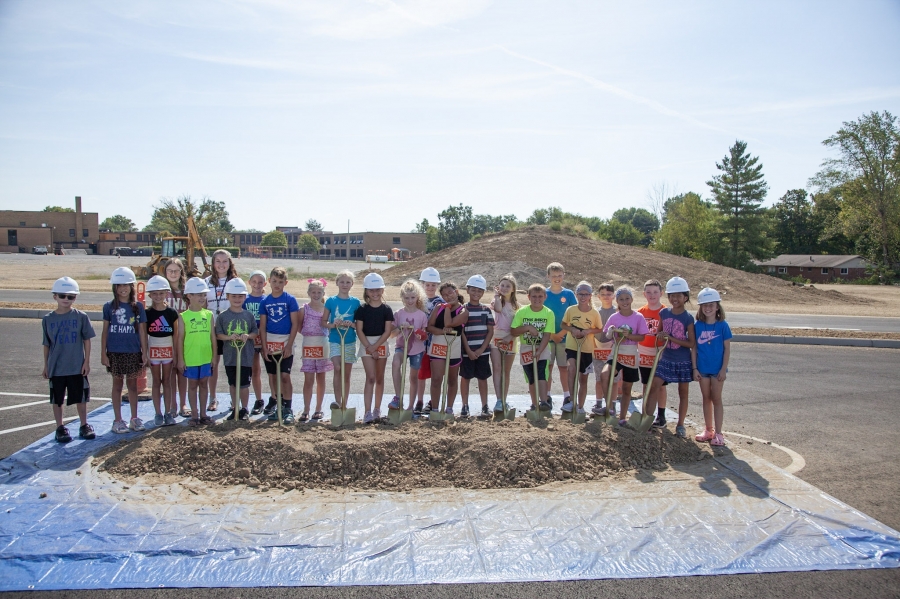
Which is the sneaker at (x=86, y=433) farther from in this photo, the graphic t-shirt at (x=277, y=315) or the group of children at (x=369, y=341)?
the graphic t-shirt at (x=277, y=315)

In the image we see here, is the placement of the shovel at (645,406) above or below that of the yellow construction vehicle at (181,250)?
below

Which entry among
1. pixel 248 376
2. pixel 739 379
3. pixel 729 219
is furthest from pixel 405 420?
pixel 729 219

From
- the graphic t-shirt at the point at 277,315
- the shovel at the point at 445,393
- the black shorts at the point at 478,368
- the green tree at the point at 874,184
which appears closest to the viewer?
the shovel at the point at 445,393

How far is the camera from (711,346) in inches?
243

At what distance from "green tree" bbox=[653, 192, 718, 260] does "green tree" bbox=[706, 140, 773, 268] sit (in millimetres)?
1455

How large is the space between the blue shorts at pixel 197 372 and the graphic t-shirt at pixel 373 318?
65.9 inches

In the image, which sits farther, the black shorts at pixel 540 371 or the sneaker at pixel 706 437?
the black shorts at pixel 540 371

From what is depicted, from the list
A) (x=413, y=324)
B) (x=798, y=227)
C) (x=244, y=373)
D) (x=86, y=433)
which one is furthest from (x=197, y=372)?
(x=798, y=227)

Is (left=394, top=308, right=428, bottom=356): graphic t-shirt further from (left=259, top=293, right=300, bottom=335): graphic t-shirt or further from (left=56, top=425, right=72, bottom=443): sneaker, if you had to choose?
(left=56, top=425, right=72, bottom=443): sneaker

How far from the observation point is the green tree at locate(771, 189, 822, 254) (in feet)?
235

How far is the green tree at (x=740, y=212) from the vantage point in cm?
5097

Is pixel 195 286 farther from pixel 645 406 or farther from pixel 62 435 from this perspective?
pixel 645 406

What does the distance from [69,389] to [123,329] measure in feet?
2.45

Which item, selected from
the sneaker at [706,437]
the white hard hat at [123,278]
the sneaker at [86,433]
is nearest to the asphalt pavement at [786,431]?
the sneaker at [706,437]
